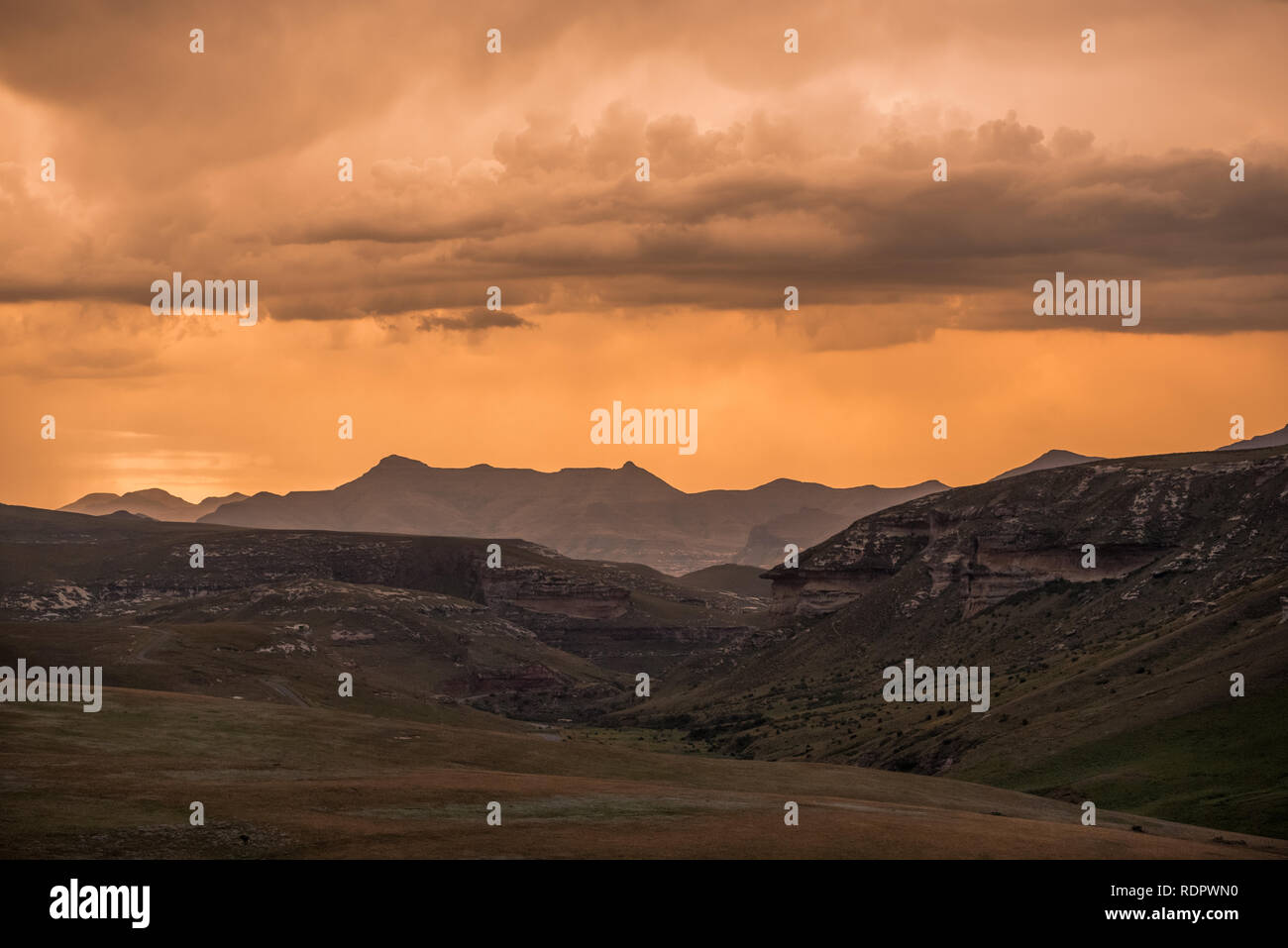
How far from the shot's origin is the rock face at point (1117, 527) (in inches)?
5925

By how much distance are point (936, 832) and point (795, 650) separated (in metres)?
146

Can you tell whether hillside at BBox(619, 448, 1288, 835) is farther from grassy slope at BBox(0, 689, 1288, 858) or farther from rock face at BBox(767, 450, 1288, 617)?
grassy slope at BBox(0, 689, 1288, 858)

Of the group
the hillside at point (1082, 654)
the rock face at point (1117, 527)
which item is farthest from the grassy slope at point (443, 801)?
the rock face at point (1117, 527)

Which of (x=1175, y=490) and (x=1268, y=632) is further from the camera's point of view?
(x=1175, y=490)

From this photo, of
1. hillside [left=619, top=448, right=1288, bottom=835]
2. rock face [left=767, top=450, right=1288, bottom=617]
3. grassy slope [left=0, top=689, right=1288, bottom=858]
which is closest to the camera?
grassy slope [left=0, top=689, right=1288, bottom=858]

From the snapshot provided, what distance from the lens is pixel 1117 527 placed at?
167 meters

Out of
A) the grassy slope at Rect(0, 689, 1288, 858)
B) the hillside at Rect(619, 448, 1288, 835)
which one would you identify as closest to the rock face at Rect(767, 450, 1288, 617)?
the hillside at Rect(619, 448, 1288, 835)

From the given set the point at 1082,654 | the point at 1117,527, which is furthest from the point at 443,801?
the point at 1117,527

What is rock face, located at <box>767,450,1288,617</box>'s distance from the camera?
494ft

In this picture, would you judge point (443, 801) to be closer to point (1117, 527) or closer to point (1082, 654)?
point (1082, 654)
